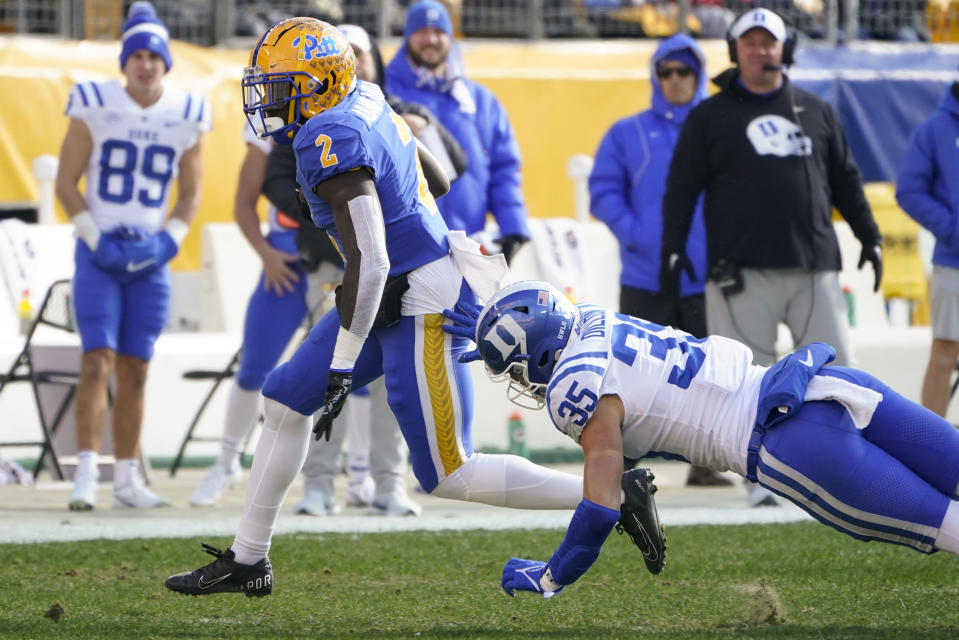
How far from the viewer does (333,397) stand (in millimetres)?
4402

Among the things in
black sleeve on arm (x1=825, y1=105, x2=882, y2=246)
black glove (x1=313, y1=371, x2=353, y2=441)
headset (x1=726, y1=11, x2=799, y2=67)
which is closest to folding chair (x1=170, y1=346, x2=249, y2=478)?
headset (x1=726, y1=11, x2=799, y2=67)

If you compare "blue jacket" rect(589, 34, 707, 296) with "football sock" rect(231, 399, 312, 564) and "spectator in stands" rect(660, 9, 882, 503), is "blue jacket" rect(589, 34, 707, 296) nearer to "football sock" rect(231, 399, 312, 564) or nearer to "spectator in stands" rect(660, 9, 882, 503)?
"spectator in stands" rect(660, 9, 882, 503)

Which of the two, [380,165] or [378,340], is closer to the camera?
[380,165]

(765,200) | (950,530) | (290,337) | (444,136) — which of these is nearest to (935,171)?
(765,200)

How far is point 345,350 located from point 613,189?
Result: 3475 mm

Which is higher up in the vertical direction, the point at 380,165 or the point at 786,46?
the point at 786,46

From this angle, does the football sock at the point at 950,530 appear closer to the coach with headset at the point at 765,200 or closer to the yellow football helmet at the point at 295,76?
the yellow football helmet at the point at 295,76

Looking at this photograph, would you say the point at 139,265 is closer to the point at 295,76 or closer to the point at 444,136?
the point at 444,136

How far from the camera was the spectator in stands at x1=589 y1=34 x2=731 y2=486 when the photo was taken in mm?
7457

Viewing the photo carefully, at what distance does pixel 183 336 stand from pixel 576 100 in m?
3.92

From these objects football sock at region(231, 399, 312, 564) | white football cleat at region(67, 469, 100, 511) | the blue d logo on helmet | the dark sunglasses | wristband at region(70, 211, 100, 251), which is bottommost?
white football cleat at region(67, 469, 100, 511)

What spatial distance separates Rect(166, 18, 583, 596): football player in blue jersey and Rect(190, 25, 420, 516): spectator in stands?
6.72 feet

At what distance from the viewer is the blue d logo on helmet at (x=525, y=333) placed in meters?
4.00

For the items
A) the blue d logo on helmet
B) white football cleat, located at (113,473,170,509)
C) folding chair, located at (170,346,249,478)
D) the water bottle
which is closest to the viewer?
the blue d logo on helmet
